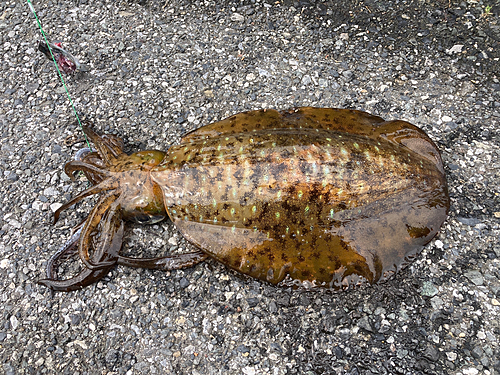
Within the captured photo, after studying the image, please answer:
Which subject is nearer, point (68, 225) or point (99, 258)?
point (99, 258)

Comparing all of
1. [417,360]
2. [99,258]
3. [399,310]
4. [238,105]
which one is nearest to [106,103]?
[238,105]

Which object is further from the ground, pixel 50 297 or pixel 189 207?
pixel 189 207

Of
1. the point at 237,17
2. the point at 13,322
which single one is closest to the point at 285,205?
the point at 13,322

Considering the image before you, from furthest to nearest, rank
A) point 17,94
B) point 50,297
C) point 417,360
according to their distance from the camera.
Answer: point 17,94
point 50,297
point 417,360

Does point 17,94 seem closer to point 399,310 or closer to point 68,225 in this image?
point 68,225

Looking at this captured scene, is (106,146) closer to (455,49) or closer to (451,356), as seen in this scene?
(451,356)

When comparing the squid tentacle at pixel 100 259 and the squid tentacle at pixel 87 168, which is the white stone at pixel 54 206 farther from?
the squid tentacle at pixel 100 259

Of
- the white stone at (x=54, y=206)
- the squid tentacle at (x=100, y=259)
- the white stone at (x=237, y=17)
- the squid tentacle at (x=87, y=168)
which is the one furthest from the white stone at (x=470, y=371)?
the white stone at (x=237, y=17)
